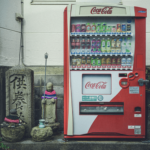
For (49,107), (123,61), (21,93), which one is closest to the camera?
(123,61)

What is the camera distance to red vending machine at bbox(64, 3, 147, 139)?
4336 mm

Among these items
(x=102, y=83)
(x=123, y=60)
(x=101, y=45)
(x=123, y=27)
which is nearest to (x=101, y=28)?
(x=101, y=45)

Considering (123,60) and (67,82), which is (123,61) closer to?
(123,60)

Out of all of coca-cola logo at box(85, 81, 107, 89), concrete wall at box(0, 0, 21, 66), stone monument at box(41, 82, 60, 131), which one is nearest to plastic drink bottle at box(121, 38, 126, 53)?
coca-cola logo at box(85, 81, 107, 89)

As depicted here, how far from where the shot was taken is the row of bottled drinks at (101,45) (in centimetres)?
444

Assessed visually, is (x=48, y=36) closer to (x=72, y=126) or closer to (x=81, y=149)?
(x=72, y=126)

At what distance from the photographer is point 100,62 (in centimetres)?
445

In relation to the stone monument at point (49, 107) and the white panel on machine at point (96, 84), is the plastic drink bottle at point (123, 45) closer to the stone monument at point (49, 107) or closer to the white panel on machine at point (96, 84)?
the white panel on machine at point (96, 84)

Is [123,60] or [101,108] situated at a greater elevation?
[123,60]

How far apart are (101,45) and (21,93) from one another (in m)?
2.16

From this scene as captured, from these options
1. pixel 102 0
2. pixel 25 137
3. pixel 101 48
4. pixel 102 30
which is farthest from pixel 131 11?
pixel 25 137

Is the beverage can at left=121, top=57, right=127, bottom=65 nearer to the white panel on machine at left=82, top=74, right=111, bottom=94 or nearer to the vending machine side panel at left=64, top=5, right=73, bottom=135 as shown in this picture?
the white panel on machine at left=82, top=74, right=111, bottom=94

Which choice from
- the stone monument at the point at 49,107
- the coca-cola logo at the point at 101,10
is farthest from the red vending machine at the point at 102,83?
the stone monument at the point at 49,107

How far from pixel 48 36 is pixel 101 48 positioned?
1990 mm
